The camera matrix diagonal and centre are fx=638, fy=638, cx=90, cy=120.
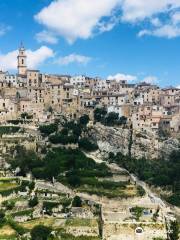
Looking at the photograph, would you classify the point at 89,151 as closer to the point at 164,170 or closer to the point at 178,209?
the point at 164,170

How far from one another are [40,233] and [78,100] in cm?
3394

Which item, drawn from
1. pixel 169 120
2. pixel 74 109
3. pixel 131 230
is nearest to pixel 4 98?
pixel 74 109

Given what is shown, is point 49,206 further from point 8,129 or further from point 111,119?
point 111,119

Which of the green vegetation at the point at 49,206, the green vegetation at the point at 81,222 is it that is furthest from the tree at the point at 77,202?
the green vegetation at the point at 81,222

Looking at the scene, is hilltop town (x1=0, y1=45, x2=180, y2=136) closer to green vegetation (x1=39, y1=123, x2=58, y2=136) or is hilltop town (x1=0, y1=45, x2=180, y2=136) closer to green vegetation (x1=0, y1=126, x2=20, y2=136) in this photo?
green vegetation (x1=0, y1=126, x2=20, y2=136)

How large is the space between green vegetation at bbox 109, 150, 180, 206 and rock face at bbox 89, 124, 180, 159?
2.01 metres

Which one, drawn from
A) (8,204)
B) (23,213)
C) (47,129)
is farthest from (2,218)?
(47,129)

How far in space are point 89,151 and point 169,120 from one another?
13881 millimetres

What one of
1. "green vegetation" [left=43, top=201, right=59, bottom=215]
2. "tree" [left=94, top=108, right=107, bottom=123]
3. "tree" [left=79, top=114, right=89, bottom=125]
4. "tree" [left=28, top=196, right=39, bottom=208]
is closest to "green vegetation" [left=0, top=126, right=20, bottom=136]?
"tree" [left=79, top=114, right=89, bottom=125]

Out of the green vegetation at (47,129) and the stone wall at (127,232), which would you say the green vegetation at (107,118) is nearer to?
the green vegetation at (47,129)

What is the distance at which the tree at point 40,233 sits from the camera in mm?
41569

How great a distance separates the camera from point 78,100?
74312mm

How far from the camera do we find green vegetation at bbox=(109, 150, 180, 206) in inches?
2255

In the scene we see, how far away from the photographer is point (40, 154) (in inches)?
2361
